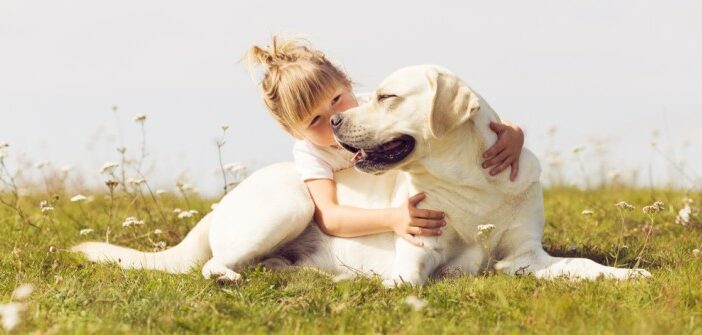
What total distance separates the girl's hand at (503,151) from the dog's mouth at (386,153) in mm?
476

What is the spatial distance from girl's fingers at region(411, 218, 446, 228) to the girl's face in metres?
0.97

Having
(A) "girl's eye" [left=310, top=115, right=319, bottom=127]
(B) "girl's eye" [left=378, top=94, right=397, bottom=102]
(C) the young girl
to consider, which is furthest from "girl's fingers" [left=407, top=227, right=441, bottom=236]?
(A) "girl's eye" [left=310, top=115, right=319, bottom=127]

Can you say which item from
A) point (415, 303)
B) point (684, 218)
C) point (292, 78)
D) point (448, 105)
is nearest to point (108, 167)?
point (292, 78)

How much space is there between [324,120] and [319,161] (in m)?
0.28

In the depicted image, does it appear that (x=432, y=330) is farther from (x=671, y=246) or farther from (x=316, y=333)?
(x=671, y=246)

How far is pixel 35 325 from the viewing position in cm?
468

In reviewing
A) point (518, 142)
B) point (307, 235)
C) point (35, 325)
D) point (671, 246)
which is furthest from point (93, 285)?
point (671, 246)

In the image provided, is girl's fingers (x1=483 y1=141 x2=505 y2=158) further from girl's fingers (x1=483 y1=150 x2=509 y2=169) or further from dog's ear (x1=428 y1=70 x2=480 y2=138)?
dog's ear (x1=428 y1=70 x2=480 y2=138)

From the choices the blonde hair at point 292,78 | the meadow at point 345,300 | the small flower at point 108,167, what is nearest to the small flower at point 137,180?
the small flower at point 108,167

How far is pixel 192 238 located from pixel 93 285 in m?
1.24

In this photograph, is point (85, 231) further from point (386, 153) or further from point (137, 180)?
point (386, 153)

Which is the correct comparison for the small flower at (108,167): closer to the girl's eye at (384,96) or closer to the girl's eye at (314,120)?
the girl's eye at (314,120)

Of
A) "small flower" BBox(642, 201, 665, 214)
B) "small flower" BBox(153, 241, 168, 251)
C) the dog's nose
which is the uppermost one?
the dog's nose

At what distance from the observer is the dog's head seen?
519 centimetres
